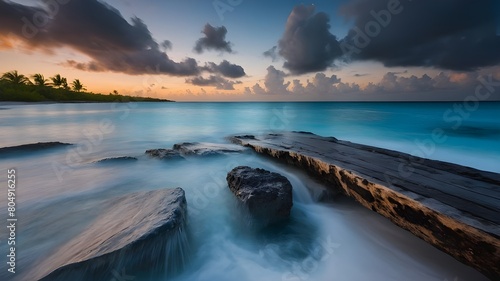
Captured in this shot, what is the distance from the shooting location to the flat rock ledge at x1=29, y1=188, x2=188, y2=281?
2.36 m

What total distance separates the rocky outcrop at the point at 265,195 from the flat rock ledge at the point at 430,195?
1.29 m

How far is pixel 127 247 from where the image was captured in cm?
245

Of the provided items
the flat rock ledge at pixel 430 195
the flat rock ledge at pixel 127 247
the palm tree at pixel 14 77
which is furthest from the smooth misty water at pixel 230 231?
the palm tree at pixel 14 77

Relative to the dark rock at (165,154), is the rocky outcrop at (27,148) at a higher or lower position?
lower

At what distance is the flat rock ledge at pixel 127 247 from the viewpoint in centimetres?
236

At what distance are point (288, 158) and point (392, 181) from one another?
305cm

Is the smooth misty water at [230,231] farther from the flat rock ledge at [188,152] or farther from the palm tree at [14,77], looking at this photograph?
the palm tree at [14,77]

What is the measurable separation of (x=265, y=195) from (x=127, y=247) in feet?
7.16

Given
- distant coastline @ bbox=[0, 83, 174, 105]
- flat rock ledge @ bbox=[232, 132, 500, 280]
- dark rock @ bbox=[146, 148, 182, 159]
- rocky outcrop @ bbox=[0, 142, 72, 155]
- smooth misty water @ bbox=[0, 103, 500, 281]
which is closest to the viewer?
flat rock ledge @ bbox=[232, 132, 500, 280]

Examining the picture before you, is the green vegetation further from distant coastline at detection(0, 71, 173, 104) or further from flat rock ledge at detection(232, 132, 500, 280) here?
flat rock ledge at detection(232, 132, 500, 280)

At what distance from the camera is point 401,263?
3113 mm

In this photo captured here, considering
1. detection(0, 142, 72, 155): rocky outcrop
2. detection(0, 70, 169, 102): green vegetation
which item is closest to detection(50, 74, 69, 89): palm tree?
detection(0, 70, 169, 102): green vegetation

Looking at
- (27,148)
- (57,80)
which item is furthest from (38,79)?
(27,148)

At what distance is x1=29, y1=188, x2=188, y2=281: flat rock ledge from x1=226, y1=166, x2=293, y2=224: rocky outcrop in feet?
3.84
